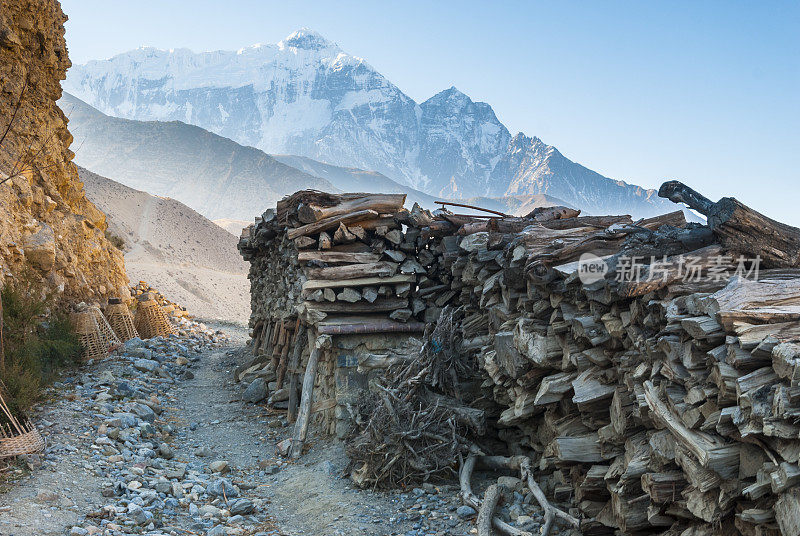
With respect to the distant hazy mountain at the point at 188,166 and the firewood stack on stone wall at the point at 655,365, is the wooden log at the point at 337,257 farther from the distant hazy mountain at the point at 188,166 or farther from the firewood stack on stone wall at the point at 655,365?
the distant hazy mountain at the point at 188,166

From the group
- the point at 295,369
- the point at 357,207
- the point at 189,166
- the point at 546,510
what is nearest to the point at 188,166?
the point at 189,166

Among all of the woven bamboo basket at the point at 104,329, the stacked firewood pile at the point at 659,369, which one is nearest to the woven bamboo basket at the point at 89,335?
the woven bamboo basket at the point at 104,329

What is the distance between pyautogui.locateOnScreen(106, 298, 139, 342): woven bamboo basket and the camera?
12.7 meters

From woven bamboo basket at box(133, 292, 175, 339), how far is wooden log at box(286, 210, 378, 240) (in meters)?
8.52

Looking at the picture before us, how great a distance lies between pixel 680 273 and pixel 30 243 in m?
10.7

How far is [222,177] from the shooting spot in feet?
293

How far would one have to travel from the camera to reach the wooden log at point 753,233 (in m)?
3.71

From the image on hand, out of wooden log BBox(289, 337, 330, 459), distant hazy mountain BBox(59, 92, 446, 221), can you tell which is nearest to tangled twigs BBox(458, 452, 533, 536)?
wooden log BBox(289, 337, 330, 459)

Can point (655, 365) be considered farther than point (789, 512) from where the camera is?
Yes

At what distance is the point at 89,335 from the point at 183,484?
5944 mm

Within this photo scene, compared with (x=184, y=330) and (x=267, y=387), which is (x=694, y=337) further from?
(x=184, y=330)

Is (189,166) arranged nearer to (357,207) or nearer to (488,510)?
(357,207)

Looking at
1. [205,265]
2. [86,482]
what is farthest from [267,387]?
[205,265]

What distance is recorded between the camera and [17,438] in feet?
17.2
